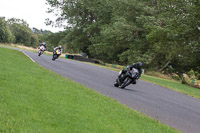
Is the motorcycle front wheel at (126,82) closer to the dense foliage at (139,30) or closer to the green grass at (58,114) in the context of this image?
the green grass at (58,114)

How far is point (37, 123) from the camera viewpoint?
6.06m

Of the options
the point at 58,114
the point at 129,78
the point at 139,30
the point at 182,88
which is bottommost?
the point at 182,88

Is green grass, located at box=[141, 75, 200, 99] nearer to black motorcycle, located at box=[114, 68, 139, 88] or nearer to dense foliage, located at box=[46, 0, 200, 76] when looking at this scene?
black motorcycle, located at box=[114, 68, 139, 88]

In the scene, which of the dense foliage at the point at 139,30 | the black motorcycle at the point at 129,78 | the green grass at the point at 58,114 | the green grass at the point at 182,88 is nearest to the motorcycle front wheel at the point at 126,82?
the black motorcycle at the point at 129,78

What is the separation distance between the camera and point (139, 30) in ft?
156

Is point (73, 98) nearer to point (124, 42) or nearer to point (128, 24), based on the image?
point (128, 24)

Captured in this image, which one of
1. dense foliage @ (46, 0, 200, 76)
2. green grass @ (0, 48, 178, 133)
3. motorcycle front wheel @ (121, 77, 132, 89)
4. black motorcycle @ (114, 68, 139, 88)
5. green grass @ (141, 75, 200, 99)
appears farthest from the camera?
dense foliage @ (46, 0, 200, 76)

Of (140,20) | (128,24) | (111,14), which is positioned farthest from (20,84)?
(111,14)

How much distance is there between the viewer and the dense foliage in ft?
115

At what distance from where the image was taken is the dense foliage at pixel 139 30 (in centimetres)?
3506

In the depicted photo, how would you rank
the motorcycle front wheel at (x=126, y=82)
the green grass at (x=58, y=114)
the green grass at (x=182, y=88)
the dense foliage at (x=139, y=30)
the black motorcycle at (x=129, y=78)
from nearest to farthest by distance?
the green grass at (x=58, y=114)
the black motorcycle at (x=129, y=78)
the motorcycle front wheel at (x=126, y=82)
the green grass at (x=182, y=88)
the dense foliage at (x=139, y=30)

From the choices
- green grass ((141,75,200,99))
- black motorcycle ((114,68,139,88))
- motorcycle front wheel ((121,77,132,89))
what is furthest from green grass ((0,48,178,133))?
green grass ((141,75,200,99))

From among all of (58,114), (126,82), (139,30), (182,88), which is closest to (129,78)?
(126,82)

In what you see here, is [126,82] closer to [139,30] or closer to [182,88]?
[182,88]
